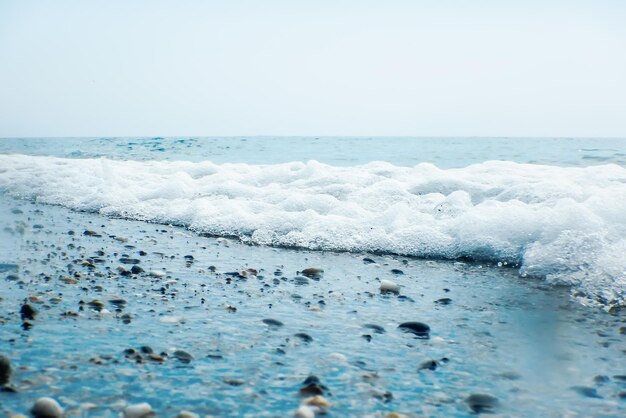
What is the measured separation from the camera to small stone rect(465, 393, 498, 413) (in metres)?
2.46

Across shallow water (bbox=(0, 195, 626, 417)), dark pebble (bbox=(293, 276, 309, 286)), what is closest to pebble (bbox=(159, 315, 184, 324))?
shallow water (bbox=(0, 195, 626, 417))

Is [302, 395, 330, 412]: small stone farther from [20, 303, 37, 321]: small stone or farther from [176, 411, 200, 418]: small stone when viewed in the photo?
[20, 303, 37, 321]: small stone

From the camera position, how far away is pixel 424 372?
2.86m

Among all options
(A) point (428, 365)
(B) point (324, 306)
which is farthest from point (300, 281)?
(A) point (428, 365)

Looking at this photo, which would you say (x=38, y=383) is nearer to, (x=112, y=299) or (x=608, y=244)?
(x=112, y=299)

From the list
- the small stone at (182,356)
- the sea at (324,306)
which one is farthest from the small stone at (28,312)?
the small stone at (182,356)

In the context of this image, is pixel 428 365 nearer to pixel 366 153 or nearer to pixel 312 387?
pixel 312 387

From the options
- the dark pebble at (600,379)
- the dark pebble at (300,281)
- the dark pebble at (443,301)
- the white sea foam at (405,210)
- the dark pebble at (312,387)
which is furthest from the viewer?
the white sea foam at (405,210)

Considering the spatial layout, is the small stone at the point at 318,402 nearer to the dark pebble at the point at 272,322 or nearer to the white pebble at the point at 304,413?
the white pebble at the point at 304,413

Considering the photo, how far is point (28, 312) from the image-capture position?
3.52m

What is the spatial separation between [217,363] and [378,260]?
10.5 ft

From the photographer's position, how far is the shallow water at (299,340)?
8.20 ft

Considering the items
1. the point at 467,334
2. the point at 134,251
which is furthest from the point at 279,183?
the point at 467,334

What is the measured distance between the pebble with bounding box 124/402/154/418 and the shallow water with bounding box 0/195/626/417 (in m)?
0.06
